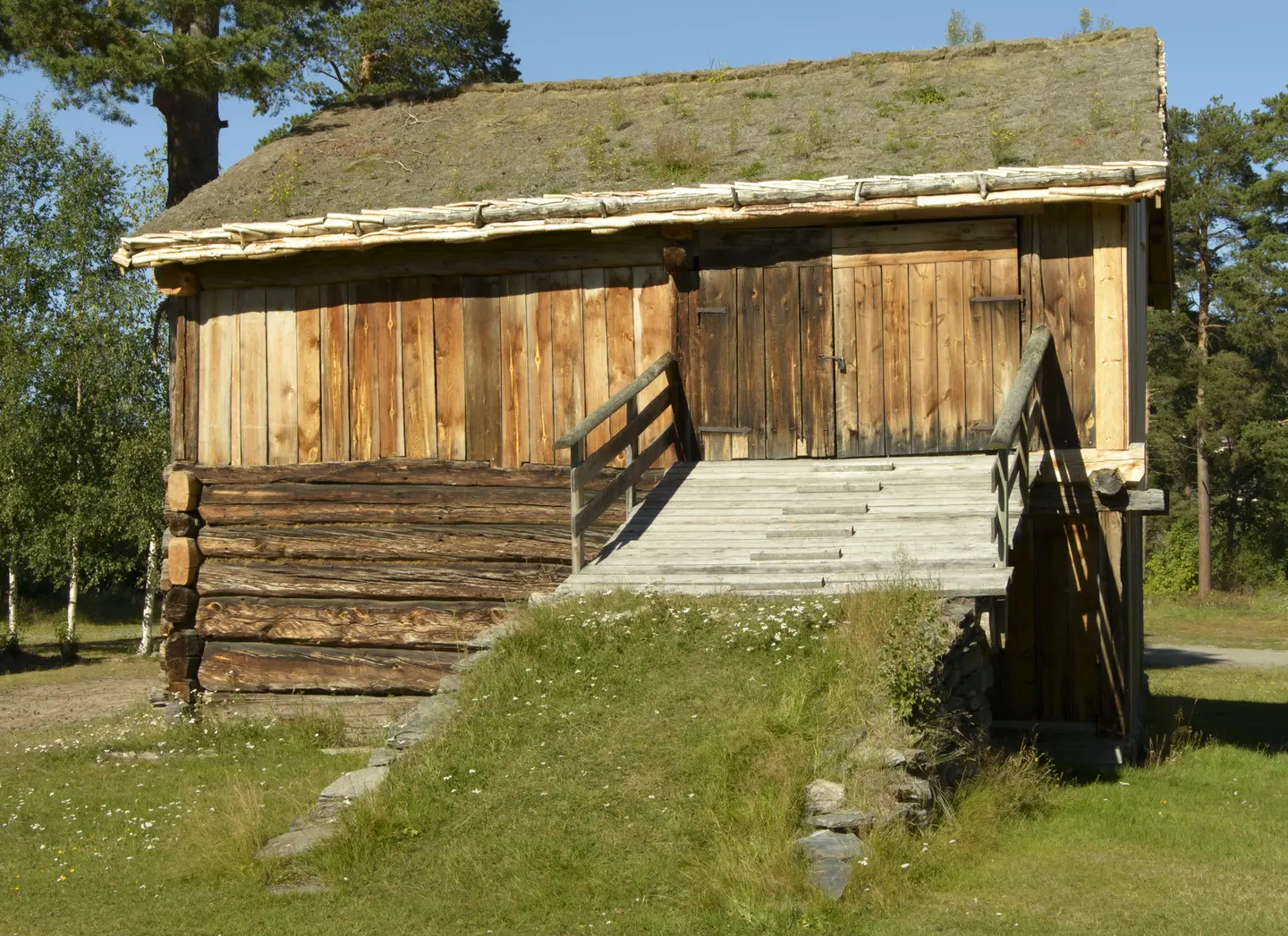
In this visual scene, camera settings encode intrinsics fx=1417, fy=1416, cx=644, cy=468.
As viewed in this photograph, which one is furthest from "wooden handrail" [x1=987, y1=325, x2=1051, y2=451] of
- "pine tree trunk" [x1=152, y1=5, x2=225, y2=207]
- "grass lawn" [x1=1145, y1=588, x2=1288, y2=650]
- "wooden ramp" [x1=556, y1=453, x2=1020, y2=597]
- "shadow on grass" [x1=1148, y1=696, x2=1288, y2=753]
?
"grass lawn" [x1=1145, y1=588, x2=1288, y2=650]

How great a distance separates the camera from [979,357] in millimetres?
11484

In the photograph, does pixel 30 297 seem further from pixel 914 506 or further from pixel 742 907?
pixel 742 907

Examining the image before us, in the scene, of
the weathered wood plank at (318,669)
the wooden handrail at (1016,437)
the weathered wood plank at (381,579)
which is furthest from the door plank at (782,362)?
the weathered wood plank at (318,669)

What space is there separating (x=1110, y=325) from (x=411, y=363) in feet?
19.9

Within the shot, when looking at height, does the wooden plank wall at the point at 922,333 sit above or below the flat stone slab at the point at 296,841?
above

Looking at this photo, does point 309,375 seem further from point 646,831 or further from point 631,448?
point 646,831

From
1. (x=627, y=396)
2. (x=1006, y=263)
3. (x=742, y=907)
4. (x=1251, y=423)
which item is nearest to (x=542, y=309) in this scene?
(x=627, y=396)

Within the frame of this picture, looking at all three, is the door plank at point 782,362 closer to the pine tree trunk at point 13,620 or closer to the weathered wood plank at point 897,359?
the weathered wood plank at point 897,359

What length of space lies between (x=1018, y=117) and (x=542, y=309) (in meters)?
4.65

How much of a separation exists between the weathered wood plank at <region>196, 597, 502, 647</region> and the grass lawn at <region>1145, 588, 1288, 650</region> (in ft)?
57.4

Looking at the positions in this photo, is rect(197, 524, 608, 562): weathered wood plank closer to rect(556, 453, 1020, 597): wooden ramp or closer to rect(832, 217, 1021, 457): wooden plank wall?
rect(556, 453, 1020, 597): wooden ramp

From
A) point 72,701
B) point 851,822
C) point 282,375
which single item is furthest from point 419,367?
point 851,822

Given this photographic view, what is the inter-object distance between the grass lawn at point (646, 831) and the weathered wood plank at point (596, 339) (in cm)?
351

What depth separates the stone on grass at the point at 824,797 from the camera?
7031 millimetres
